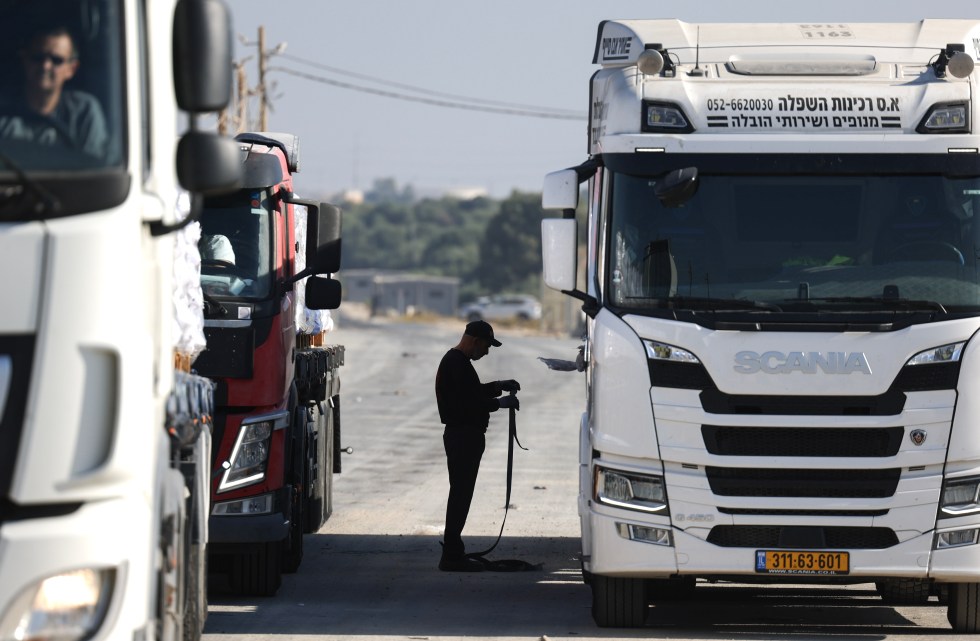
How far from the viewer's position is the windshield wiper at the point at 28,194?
5469 millimetres

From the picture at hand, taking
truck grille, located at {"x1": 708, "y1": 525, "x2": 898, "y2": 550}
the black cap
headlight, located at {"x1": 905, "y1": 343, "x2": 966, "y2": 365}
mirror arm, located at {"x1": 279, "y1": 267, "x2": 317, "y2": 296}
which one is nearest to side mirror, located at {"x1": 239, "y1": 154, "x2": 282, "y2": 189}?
mirror arm, located at {"x1": 279, "y1": 267, "x2": 317, "y2": 296}

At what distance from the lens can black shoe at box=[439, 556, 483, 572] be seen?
12656 millimetres

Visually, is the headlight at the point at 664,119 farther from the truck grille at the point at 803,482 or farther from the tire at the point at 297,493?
the tire at the point at 297,493

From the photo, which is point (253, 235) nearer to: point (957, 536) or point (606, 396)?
point (606, 396)

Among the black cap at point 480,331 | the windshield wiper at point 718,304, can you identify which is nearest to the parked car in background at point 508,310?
the black cap at point 480,331

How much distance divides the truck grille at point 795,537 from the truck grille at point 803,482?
20 centimetres

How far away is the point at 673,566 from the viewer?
9.31 meters

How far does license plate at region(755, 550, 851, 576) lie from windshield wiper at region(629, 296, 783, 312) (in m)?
1.43

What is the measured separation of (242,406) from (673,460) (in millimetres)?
3143

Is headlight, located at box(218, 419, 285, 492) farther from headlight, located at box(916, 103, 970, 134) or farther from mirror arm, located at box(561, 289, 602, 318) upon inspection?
headlight, located at box(916, 103, 970, 134)

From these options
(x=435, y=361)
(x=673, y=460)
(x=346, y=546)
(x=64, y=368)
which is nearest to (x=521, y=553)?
(x=346, y=546)

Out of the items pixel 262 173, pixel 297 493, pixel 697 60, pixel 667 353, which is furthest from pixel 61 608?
pixel 297 493

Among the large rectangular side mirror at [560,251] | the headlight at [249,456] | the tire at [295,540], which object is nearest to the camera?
the large rectangular side mirror at [560,251]

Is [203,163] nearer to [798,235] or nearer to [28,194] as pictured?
[28,194]
